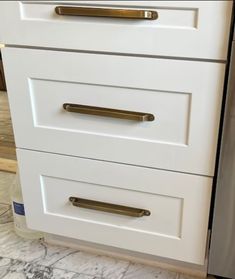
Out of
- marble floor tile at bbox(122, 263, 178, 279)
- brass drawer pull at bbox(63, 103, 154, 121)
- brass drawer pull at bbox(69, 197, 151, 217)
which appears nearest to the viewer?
brass drawer pull at bbox(63, 103, 154, 121)

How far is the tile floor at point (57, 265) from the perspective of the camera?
125 centimetres

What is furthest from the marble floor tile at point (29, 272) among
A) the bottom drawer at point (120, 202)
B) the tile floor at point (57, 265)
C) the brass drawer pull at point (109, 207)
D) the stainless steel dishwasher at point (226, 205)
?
the stainless steel dishwasher at point (226, 205)

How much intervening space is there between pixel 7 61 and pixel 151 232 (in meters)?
0.59

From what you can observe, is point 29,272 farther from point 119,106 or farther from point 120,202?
point 119,106

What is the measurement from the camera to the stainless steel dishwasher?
3.05 ft

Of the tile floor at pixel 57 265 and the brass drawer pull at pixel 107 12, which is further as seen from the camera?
the tile floor at pixel 57 265

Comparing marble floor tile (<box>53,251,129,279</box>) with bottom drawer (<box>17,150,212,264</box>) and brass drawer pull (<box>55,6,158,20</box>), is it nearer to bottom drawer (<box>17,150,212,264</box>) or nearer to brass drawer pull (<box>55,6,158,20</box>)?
bottom drawer (<box>17,150,212,264</box>)

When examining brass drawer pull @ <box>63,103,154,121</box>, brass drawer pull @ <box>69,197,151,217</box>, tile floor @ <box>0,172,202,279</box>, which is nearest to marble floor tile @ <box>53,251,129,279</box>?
tile floor @ <box>0,172,202,279</box>

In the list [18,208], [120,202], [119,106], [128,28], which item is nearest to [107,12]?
[128,28]

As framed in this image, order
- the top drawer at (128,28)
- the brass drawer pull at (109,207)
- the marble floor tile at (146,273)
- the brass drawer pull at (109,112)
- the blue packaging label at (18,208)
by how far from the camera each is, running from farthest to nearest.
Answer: the blue packaging label at (18,208) → the marble floor tile at (146,273) → the brass drawer pull at (109,207) → the brass drawer pull at (109,112) → the top drawer at (128,28)

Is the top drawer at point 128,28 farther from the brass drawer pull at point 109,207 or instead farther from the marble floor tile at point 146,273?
the marble floor tile at point 146,273

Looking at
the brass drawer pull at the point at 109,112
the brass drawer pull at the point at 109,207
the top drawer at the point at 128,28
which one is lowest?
the brass drawer pull at the point at 109,207

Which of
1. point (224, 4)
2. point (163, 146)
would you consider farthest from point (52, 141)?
point (224, 4)

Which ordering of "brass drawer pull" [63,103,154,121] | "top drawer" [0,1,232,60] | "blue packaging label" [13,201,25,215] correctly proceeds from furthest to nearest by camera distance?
1. "blue packaging label" [13,201,25,215]
2. "brass drawer pull" [63,103,154,121]
3. "top drawer" [0,1,232,60]
